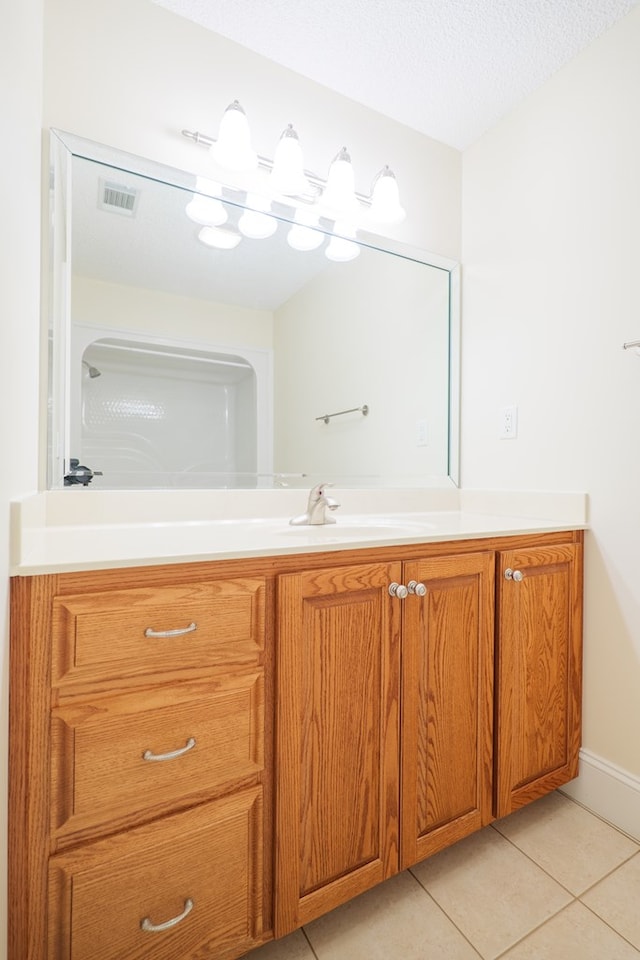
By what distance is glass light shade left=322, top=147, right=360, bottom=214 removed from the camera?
1.48 metres

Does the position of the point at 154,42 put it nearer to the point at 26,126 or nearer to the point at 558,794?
the point at 26,126

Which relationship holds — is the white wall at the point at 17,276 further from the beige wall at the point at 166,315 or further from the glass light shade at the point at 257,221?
the glass light shade at the point at 257,221

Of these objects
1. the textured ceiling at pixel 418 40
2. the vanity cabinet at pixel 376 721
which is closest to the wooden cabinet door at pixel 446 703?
the vanity cabinet at pixel 376 721

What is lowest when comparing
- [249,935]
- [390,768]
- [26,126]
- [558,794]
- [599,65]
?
[558,794]

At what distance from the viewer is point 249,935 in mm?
856

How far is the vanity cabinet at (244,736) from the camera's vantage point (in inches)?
27.5

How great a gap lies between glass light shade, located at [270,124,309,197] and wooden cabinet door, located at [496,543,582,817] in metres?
1.26

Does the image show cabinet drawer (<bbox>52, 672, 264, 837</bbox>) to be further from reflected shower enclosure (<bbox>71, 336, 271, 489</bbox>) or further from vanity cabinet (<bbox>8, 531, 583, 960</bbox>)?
reflected shower enclosure (<bbox>71, 336, 271, 489</bbox>)

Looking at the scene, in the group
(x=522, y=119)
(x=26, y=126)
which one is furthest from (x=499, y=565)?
(x=522, y=119)

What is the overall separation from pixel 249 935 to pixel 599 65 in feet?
7.78

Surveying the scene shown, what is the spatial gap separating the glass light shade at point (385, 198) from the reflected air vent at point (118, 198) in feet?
2.59

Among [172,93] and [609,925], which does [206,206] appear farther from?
[609,925]

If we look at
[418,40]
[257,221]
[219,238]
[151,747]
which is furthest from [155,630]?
[418,40]

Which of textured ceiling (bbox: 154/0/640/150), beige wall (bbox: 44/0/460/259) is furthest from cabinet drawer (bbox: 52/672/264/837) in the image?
textured ceiling (bbox: 154/0/640/150)
